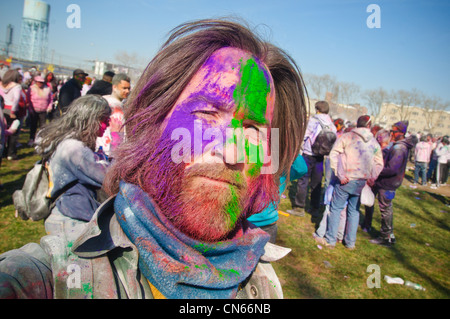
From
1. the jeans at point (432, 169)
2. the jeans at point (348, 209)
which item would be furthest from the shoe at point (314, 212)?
the jeans at point (432, 169)

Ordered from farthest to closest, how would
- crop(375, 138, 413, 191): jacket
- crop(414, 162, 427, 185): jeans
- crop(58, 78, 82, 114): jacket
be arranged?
crop(414, 162, 427, 185): jeans, crop(58, 78, 82, 114): jacket, crop(375, 138, 413, 191): jacket

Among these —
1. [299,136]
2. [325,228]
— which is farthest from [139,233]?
[325,228]

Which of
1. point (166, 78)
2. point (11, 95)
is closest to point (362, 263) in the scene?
point (166, 78)

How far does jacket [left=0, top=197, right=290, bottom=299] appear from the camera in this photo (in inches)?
35.7

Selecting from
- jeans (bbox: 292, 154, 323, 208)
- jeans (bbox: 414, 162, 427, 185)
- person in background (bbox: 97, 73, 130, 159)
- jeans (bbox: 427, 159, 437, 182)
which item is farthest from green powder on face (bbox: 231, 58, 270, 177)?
jeans (bbox: 427, 159, 437, 182)

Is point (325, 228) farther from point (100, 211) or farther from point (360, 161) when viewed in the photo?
point (100, 211)

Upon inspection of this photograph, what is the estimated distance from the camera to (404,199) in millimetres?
10445

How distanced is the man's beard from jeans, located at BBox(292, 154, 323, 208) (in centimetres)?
583

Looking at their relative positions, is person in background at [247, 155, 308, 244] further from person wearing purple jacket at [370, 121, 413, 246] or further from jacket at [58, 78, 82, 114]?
jacket at [58, 78, 82, 114]

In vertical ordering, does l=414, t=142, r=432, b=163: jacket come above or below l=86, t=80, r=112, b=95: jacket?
below

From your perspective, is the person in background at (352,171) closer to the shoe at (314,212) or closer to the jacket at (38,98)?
the shoe at (314,212)

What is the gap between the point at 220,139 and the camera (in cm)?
107

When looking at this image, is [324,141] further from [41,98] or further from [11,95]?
[41,98]

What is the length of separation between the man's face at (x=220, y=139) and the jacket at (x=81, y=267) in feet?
0.79
